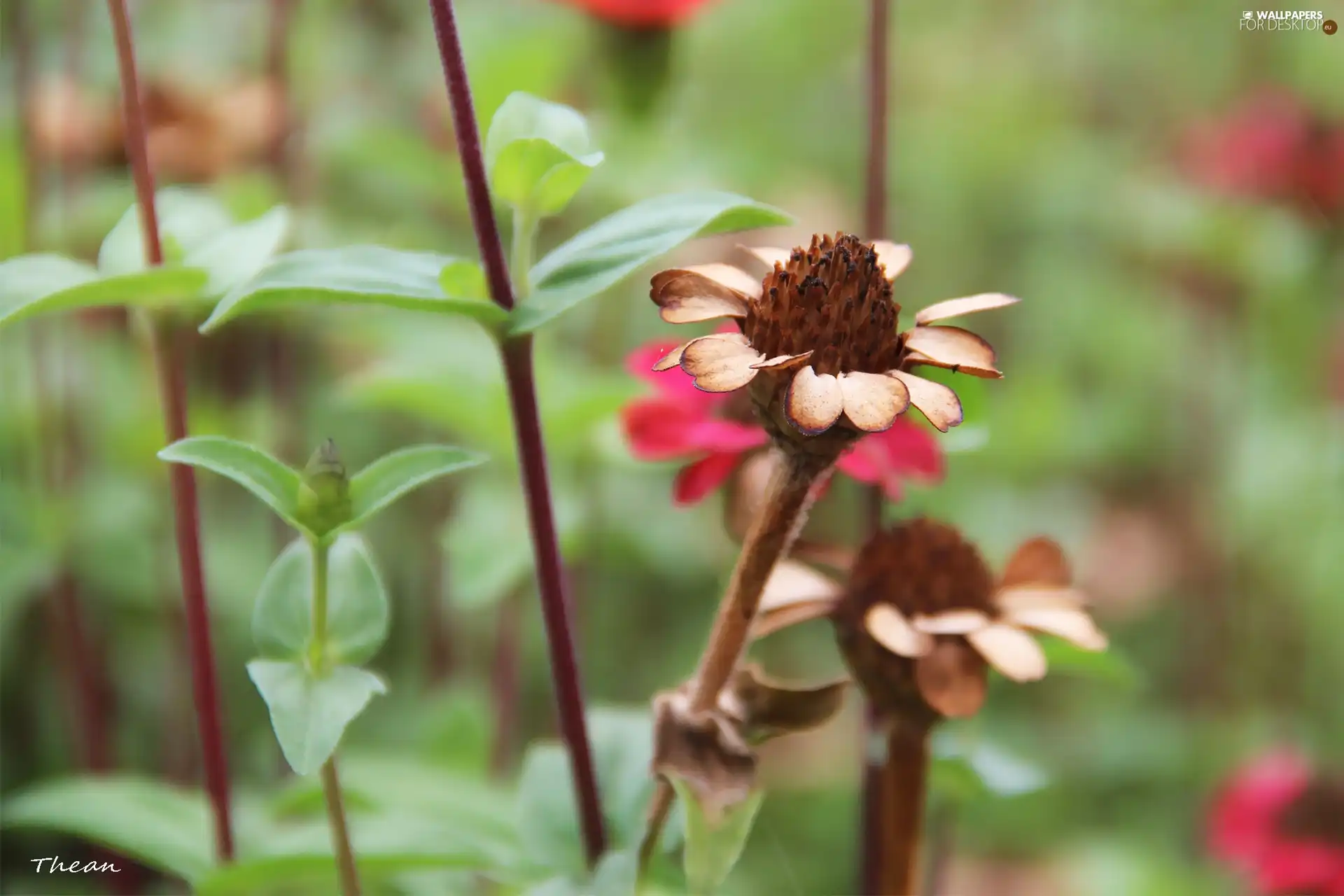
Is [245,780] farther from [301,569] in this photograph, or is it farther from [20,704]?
[301,569]

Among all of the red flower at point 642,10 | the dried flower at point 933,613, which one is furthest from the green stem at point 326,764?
the red flower at point 642,10

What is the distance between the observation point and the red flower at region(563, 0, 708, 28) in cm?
65

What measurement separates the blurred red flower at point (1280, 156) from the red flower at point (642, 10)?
48cm

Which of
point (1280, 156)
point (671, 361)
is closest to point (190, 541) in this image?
point (671, 361)

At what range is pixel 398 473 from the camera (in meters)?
0.29

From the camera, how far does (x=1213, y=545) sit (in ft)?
3.33

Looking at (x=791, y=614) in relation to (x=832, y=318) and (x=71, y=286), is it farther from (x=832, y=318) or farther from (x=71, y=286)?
(x=71, y=286)

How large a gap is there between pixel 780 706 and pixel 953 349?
3.7 inches

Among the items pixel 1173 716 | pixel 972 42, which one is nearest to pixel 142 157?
pixel 1173 716

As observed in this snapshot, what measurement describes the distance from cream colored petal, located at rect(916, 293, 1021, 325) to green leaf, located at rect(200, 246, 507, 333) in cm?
9

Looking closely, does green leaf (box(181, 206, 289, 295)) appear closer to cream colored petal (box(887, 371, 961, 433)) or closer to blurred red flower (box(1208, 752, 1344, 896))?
cream colored petal (box(887, 371, 961, 433))

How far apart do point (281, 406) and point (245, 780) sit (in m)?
0.20

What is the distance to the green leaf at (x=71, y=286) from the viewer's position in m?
0.29

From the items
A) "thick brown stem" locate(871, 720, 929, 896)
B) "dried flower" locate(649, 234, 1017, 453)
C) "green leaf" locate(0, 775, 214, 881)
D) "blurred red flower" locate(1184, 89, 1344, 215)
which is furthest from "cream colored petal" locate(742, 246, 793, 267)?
"blurred red flower" locate(1184, 89, 1344, 215)
